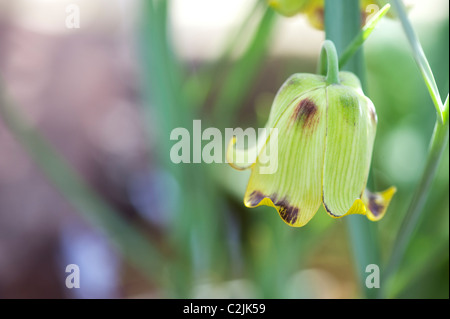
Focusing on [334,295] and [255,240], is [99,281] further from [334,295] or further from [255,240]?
[334,295]

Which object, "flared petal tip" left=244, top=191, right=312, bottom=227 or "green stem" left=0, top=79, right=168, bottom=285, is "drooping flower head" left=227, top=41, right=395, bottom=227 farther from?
"green stem" left=0, top=79, right=168, bottom=285

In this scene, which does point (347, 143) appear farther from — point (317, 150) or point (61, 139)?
point (61, 139)

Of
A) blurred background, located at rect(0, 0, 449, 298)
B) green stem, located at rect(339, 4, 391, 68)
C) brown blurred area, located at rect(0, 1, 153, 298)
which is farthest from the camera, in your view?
brown blurred area, located at rect(0, 1, 153, 298)

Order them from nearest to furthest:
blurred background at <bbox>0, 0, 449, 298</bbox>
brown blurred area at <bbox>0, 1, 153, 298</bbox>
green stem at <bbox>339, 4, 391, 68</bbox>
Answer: green stem at <bbox>339, 4, 391, 68</bbox>, blurred background at <bbox>0, 0, 449, 298</bbox>, brown blurred area at <bbox>0, 1, 153, 298</bbox>

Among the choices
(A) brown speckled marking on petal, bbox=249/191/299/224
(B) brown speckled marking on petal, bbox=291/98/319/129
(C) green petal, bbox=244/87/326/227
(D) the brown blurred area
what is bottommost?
(A) brown speckled marking on petal, bbox=249/191/299/224

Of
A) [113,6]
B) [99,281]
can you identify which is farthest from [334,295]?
[113,6]

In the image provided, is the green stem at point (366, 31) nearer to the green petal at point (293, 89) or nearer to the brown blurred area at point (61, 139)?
the green petal at point (293, 89)

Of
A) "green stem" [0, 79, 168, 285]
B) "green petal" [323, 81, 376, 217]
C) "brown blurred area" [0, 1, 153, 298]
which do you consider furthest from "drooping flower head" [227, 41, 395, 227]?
"brown blurred area" [0, 1, 153, 298]
